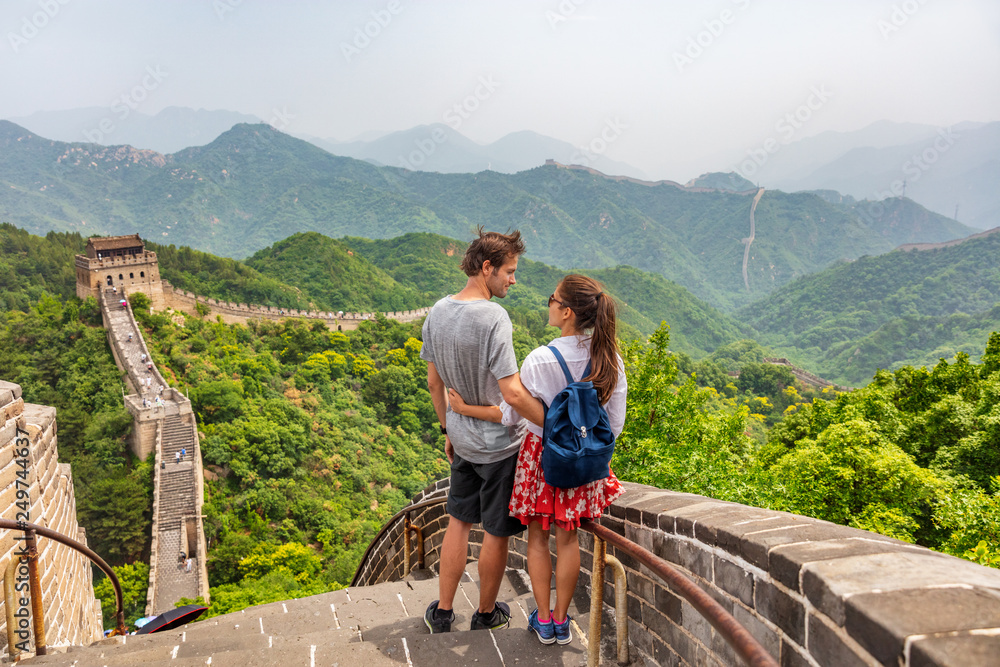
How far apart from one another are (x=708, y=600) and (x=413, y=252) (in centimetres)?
6528

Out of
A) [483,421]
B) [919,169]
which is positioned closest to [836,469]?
[483,421]

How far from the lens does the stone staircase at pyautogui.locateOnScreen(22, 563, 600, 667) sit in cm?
224

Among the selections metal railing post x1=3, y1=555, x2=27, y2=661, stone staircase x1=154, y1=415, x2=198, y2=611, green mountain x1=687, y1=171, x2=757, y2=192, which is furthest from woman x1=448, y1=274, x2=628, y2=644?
green mountain x1=687, y1=171, x2=757, y2=192

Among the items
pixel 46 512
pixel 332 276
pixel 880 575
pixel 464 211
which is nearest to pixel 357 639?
pixel 880 575

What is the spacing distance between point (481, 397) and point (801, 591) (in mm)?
1270

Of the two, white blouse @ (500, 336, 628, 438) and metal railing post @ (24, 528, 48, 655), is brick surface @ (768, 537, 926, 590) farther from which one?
metal railing post @ (24, 528, 48, 655)

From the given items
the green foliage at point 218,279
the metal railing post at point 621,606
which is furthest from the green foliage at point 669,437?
the green foliage at point 218,279

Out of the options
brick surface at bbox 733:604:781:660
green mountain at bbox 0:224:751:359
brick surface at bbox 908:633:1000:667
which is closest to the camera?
brick surface at bbox 908:633:1000:667

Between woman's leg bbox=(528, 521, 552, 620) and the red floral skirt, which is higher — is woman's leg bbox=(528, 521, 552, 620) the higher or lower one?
the lower one

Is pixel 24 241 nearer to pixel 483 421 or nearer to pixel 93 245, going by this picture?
pixel 93 245

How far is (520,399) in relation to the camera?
212 centimetres

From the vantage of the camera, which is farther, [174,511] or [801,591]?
[174,511]

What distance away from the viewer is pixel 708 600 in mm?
1357

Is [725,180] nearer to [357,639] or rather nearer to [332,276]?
[332,276]
